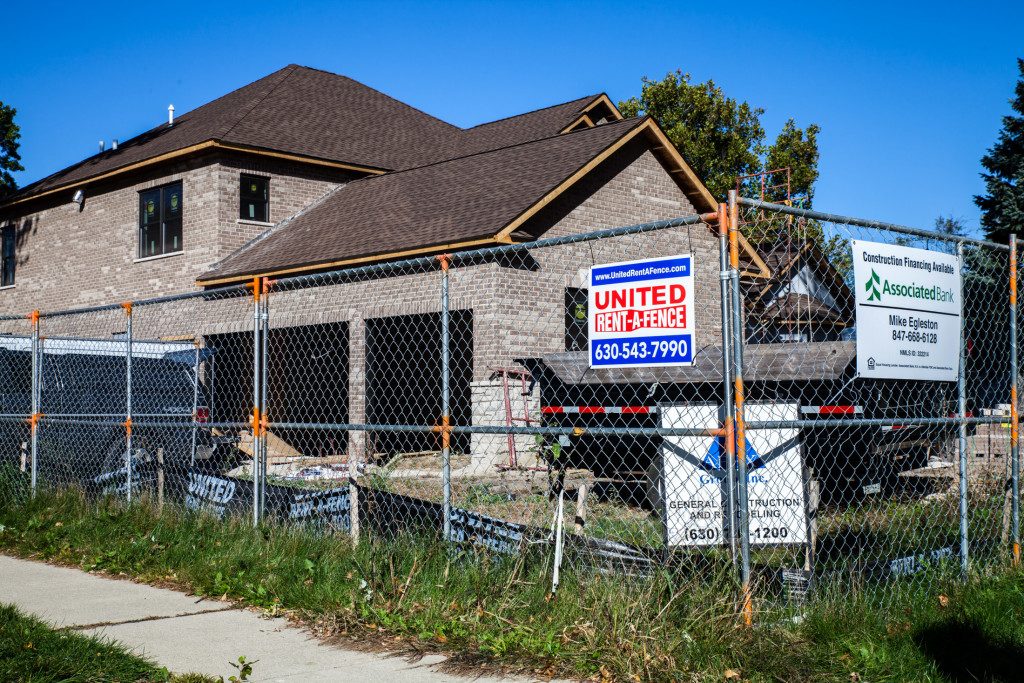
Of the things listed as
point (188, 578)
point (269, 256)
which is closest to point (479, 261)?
point (269, 256)

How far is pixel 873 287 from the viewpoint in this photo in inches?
226

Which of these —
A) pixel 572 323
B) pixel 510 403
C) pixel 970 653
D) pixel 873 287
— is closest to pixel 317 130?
pixel 572 323

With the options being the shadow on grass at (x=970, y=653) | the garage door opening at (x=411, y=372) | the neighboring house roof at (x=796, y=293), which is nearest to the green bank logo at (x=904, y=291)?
the neighboring house roof at (x=796, y=293)

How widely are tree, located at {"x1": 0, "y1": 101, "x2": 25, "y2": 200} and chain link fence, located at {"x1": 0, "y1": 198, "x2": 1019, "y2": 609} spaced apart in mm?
12591

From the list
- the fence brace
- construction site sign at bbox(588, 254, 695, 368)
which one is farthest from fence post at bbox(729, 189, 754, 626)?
construction site sign at bbox(588, 254, 695, 368)

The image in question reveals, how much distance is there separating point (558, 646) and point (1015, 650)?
233 cm

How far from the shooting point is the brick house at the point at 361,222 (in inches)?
675

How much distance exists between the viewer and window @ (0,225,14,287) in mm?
28500

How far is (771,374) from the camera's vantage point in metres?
10.4

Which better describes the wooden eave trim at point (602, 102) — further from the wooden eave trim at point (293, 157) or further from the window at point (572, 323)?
the window at point (572, 323)

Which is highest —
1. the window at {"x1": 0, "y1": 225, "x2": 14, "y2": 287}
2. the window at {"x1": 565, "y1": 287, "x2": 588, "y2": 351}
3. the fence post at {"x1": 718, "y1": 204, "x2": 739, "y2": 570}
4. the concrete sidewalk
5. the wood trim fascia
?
the wood trim fascia

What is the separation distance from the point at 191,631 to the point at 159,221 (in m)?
19.4

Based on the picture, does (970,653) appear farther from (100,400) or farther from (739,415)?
(100,400)

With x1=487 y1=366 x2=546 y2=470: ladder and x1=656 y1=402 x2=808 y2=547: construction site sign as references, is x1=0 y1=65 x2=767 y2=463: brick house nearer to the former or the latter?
x1=487 y1=366 x2=546 y2=470: ladder
